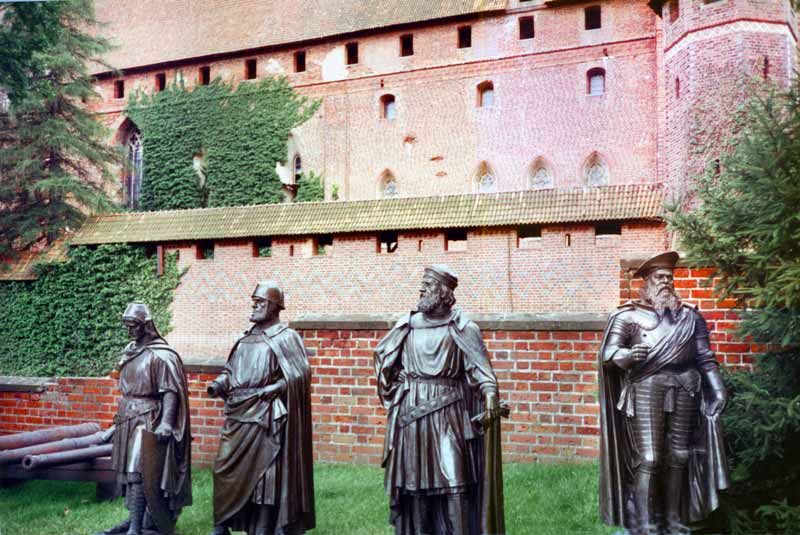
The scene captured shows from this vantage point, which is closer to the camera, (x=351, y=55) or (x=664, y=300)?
(x=664, y=300)

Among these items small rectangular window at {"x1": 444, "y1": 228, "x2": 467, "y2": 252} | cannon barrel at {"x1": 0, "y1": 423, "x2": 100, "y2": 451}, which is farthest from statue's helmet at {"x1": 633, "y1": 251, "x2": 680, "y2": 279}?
small rectangular window at {"x1": 444, "y1": 228, "x2": 467, "y2": 252}

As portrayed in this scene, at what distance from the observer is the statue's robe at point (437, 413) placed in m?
4.81

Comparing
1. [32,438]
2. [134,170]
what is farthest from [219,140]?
[32,438]

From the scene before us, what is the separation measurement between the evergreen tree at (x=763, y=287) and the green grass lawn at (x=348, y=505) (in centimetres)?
110

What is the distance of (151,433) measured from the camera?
553 centimetres

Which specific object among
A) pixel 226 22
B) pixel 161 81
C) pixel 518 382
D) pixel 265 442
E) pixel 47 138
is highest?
pixel 226 22

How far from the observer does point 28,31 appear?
1609cm

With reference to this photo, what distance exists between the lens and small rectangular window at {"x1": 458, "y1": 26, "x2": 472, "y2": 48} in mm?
23172

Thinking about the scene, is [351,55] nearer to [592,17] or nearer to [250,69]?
[250,69]

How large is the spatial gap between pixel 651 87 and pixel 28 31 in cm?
1489

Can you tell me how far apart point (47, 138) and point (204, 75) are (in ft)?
24.8

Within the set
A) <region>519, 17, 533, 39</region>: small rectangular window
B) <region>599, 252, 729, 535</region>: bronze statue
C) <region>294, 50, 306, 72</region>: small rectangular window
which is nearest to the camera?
<region>599, 252, 729, 535</region>: bronze statue

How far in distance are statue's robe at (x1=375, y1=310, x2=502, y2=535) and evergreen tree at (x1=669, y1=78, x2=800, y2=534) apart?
1765 mm

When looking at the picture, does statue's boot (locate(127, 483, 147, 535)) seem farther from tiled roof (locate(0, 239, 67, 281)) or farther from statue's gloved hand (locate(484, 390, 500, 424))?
tiled roof (locate(0, 239, 67, 281))
